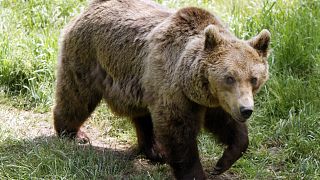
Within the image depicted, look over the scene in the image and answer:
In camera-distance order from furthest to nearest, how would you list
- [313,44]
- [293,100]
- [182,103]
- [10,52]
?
[10,52] → [313,44] → [293,100] → [182,103]

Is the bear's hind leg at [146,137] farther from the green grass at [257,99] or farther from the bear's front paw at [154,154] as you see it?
the green grass at [257,99]

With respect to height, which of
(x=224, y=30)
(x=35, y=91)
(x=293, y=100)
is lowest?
(x=35, y=91)

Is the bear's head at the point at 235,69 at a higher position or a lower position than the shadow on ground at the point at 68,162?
higher

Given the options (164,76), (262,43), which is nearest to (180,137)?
(164,76)

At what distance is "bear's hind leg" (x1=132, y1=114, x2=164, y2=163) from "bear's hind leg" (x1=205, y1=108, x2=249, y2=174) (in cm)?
93

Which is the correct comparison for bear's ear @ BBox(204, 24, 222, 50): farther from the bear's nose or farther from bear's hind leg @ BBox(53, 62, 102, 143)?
bear's hind leg @ BBox(53, 62, 102, 143)

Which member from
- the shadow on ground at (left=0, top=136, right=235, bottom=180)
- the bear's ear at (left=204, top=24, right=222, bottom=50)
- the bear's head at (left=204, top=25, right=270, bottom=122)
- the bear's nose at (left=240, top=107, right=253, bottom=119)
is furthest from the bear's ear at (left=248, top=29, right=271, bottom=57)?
the shadow on ground at (left=0, top=136, right=235, bottom=180)

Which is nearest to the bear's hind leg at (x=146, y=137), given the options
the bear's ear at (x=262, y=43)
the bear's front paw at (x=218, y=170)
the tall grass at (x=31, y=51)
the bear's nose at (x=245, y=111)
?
the bear's front paw at (x=218, y=170)

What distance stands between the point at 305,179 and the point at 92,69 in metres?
2.18

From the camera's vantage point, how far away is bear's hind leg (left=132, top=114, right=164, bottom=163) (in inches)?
251

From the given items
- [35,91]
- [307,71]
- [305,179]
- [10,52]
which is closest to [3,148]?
[35,91]

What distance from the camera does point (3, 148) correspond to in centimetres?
612

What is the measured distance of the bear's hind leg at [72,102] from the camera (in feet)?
20.7

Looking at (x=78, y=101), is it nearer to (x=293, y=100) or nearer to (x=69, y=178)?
(x=69, y=178)
